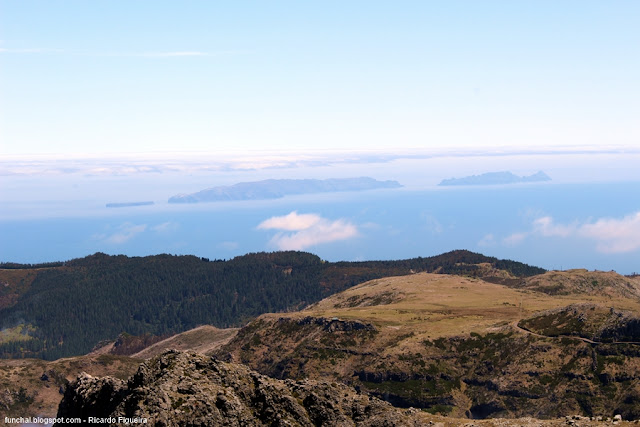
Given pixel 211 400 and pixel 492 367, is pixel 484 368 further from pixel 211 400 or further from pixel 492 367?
pixel 211 400

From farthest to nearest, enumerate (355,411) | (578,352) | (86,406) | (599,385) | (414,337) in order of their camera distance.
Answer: (414,337) → (578,352) → (599,385) → (355,411) → (86,406)

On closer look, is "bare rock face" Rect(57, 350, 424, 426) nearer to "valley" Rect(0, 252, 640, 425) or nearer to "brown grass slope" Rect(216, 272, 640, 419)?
"valley" Rect(0, 252, 640, 425)

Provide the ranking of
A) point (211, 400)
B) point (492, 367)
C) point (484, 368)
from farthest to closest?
1. point (484, 368)
2. point (492, 367)
3. point (211, 400)

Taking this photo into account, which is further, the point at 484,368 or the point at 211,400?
the point at 484,368

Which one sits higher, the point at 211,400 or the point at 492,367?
the point at 211,400

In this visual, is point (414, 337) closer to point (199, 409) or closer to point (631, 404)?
point (631, 404)

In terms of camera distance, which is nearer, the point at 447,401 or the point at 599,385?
the point at 599,385

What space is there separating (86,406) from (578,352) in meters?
132

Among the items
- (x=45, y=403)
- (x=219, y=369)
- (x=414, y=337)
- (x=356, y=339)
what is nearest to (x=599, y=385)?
(x=414, y=337)

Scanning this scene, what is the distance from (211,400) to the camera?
52.1 metres

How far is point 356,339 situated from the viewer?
196 metres

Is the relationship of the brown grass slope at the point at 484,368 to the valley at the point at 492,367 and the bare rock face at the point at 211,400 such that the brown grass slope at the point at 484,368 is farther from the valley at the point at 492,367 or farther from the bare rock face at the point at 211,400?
the bare rock face at the point at 211,400

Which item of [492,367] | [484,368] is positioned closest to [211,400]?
[492,367]

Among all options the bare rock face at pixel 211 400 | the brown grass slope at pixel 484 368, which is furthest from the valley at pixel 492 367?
the bare rock face at pixel 211 400
